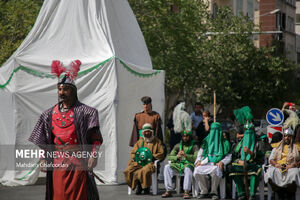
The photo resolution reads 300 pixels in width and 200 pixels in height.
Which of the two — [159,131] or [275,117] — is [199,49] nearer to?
[275,117]

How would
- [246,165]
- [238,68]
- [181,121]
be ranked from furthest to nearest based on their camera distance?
[238,68]
[181,121]
[246,165]

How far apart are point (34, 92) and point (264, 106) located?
33.7 meters

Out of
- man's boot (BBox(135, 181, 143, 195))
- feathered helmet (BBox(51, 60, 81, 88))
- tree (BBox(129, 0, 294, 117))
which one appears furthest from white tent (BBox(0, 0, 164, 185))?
tree (BBox(129, 0, 294, 117))

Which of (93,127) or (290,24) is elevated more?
(290,24)

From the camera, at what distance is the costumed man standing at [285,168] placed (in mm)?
12086

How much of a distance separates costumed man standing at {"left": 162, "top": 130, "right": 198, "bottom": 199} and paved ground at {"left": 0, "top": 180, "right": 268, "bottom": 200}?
1.32ft

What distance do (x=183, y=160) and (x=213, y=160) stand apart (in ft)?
2.39

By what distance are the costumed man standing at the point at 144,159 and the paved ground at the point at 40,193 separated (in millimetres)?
267

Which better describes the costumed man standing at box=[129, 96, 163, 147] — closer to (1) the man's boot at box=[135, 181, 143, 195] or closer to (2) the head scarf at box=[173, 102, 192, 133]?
(2) the head scarf at box=[173, 102, 192, 133]

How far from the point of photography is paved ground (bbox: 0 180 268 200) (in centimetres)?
1298

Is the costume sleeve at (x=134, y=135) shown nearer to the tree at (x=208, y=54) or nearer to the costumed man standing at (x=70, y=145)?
the costumed man standing at (x=70, y=145)

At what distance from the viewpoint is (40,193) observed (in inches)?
537

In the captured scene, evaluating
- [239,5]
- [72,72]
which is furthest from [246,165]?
[239,5]

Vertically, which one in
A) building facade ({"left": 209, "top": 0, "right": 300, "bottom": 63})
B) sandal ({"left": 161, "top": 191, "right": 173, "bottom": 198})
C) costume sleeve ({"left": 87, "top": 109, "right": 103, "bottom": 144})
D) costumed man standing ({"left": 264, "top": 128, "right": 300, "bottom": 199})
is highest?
building facade ({"left": 209, "top": 0, "right": 300, "bottom": 63})
